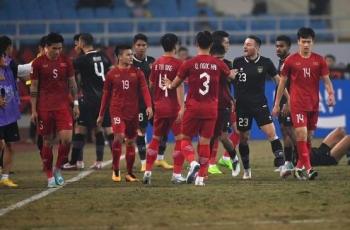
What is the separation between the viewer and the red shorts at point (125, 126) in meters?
13.3

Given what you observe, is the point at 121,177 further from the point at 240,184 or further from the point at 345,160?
the point at 345,160

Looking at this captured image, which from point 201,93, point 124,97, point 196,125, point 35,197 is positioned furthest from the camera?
point 124,97

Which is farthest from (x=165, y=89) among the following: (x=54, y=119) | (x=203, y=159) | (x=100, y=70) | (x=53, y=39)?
(x=100, y=70)

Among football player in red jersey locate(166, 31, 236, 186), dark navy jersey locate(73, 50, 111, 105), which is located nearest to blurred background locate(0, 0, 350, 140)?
dark navy jersey locate(73, 50, 111, 105)

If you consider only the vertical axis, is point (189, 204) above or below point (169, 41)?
below

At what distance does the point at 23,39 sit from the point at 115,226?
22.5m

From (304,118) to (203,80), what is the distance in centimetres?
171

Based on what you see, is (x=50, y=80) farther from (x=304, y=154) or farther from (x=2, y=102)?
(x=304, y=154)

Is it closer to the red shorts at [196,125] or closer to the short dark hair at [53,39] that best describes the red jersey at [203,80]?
the red shorts at [196,125]

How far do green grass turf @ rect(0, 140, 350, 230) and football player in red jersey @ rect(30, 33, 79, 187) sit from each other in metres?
0.74

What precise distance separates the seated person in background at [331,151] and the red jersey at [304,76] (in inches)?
109

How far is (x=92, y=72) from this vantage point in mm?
16531

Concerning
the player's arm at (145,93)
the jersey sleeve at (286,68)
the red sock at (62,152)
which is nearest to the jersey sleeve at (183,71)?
the player's arm at (145,93)

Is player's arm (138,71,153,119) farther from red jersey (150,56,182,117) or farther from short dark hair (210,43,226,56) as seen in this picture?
short dark hair (210,43,226,56)
